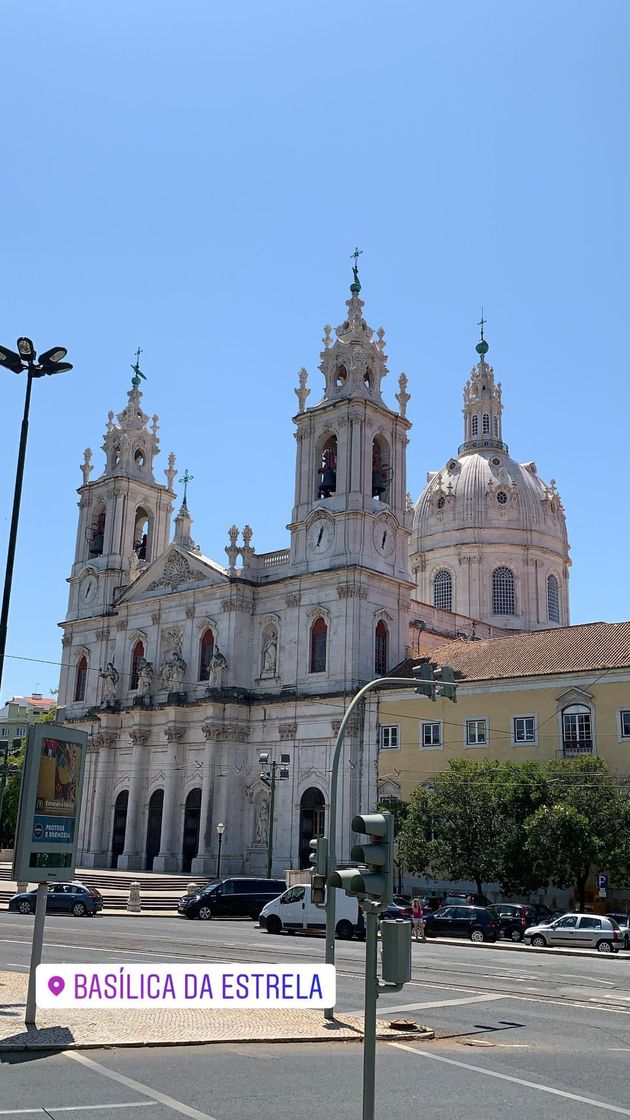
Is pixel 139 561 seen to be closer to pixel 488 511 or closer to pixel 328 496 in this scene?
pixel 328 496

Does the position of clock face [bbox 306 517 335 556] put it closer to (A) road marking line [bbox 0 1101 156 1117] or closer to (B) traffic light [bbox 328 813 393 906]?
(A) road marking line [bbox 0 1101 156 1117]

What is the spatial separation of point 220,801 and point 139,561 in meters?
21.7

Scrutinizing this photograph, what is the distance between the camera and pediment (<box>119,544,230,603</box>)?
2475 inches

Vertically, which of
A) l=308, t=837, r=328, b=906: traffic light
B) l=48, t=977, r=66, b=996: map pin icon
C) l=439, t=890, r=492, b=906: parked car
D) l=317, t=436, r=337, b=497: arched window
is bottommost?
l=48, t=977, r=66, b=996: map pin icon

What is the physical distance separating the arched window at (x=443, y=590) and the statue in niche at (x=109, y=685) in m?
23.4

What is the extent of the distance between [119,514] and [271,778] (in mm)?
26180

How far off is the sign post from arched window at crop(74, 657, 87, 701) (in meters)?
58.1

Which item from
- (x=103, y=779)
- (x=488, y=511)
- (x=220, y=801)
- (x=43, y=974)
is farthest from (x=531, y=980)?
(x=488, y=511)

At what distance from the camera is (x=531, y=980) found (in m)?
22.9

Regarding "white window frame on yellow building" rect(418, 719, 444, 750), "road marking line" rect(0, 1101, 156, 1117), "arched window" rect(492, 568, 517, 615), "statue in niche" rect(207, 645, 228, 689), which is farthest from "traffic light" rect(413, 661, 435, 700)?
"arched window" rect(492, 568, 517, 615)

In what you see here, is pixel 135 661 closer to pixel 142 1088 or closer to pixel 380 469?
pixel 380 469

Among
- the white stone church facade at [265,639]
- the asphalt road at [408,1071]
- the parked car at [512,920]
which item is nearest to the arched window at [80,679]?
the white stone church facade at [265,639]

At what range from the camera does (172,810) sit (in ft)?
197

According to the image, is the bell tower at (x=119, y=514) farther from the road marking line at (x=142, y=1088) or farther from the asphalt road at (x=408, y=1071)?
the road marking line at (x=142, y=1088)
